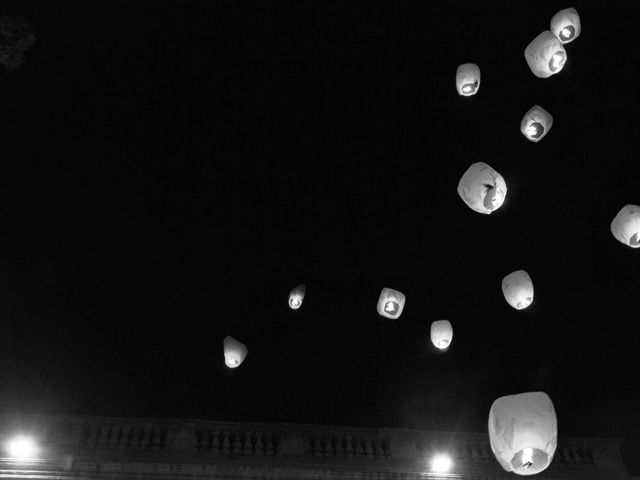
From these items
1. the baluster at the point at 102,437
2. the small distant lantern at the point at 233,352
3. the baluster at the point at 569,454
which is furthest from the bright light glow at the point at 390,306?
the baluster at the point at 102,437

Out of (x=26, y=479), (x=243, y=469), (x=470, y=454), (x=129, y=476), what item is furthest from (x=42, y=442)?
(x=470, y=454)

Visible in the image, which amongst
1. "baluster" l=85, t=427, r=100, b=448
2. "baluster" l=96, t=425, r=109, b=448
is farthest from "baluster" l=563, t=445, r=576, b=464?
"baluster" l=85, t=427, r=100, b=448

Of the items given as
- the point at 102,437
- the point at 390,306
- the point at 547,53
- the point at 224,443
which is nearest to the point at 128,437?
the point at 102,437

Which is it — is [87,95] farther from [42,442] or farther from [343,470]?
[343,470]

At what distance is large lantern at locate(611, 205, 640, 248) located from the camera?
221 inches

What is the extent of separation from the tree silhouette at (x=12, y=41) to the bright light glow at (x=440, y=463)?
21.7ft

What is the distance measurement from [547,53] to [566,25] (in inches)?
31.5

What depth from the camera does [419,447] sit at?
806cm

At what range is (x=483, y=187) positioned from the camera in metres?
5.14

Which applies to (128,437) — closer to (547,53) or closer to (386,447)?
(386,447)

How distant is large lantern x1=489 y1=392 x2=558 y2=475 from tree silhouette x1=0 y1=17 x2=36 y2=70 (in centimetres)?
525

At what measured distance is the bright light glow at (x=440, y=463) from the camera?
785 cm

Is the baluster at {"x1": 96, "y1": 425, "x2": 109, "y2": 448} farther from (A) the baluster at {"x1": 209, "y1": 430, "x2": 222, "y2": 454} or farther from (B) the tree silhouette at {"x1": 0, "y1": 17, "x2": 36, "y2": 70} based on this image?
(B) the tree silhouette at {"x1": 0, "y1": 17, "x2": 36, "y2": 70}

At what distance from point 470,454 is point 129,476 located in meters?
4.34
